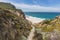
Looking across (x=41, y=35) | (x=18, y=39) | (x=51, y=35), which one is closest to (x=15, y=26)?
(x=18, y=39)

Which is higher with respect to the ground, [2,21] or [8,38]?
[2,21]

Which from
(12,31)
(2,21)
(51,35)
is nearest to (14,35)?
(12,31)

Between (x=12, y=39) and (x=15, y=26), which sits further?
(x=15, y=26)

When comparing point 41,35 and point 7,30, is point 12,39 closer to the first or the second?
point 7,30

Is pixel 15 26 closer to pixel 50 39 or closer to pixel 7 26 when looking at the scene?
pixel 7 26

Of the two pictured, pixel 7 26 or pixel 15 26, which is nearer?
pixel 7 26

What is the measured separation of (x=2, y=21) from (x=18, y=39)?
18.0 ft

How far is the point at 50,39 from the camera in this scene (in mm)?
36156

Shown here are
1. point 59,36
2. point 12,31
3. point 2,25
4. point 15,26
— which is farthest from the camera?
point 15,26

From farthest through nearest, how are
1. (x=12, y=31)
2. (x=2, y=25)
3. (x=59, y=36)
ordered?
1. (x=12, y=31)
2. (x=2, y=25)
3. (x=59, y=36)

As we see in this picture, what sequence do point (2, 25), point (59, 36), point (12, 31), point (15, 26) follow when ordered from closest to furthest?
point (59, 36) → point (2, 25) → point (12, 31) → point (15, 26)

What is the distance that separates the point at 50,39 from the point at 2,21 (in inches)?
408

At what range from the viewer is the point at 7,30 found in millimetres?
40062

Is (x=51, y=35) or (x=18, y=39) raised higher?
(x=51, y=35)
